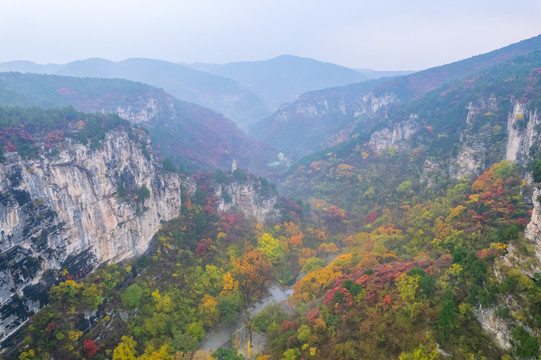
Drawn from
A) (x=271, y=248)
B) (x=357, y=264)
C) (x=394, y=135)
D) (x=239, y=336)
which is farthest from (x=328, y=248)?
(x=394, y=135)

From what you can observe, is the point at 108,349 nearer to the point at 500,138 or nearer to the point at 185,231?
the point at 185,231

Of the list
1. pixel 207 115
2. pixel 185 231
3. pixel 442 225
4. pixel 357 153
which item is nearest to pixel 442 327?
pixel 442 225

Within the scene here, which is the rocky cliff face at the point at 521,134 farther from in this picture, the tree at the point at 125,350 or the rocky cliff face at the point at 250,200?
the tree at the point at 125,350

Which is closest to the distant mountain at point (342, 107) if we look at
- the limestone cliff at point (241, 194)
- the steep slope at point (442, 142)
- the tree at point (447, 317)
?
the steep slope at point (442, 142)

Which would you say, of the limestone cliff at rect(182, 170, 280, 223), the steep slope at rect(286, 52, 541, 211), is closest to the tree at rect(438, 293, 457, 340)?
the steep slope at rect(286, 52, 541, 211)

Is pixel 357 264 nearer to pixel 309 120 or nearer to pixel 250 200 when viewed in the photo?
pixel 250 200

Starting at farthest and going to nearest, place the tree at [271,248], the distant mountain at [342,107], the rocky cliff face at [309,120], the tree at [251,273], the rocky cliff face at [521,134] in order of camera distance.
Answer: the rocky cliff face at [309,120], the distant mountain at [342,107], the tree at [271,248], the rocky cliff face at [521,134], the tree at [251,273]

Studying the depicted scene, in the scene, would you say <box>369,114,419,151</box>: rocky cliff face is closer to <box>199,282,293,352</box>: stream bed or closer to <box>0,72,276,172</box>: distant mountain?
<box>0,72,276,172</box>: distant mountain
